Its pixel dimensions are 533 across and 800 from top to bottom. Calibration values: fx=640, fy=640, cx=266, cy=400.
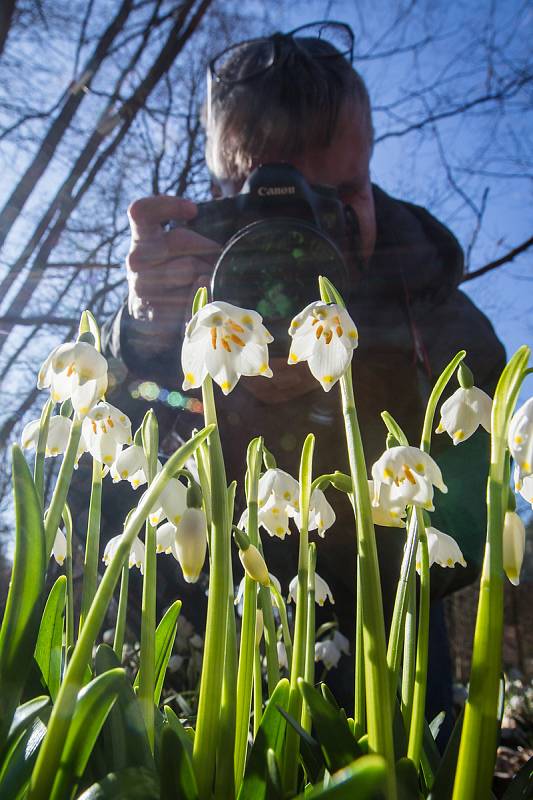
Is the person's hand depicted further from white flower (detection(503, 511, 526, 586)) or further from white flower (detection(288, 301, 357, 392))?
white flower (detection(503, 511, 526, 586))

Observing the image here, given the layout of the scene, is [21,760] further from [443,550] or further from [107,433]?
[443,550]

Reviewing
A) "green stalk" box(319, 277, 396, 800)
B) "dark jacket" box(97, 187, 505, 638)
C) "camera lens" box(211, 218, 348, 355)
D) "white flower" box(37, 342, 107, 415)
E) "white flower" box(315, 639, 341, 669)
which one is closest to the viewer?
"green stalk" box(319, 277, 396, 800)

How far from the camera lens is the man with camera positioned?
3.45 feet

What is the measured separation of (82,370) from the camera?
1.85 ft

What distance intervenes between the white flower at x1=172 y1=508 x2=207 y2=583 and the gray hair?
1.35 m

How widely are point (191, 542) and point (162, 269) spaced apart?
0.86 m

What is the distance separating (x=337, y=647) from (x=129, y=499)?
0.68 meters

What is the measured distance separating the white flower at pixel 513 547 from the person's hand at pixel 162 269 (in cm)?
88

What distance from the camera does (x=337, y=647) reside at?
162 centimetres

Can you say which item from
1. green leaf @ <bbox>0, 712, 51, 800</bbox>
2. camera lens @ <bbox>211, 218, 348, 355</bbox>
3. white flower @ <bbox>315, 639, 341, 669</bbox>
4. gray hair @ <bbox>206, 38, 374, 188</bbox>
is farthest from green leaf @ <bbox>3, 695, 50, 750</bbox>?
gray hair @ <bbox>206, 38, 374, 188</bbox>

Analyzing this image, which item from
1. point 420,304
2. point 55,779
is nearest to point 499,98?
point 420,304

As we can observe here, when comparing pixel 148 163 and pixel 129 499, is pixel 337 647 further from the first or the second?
pixel 148 163

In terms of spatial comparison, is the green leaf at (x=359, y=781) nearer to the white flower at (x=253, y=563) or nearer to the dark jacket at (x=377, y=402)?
the white flower at (x=253, y=563)

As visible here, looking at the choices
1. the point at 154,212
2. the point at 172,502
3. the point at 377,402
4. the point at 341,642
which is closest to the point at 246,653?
the point at 172,502
